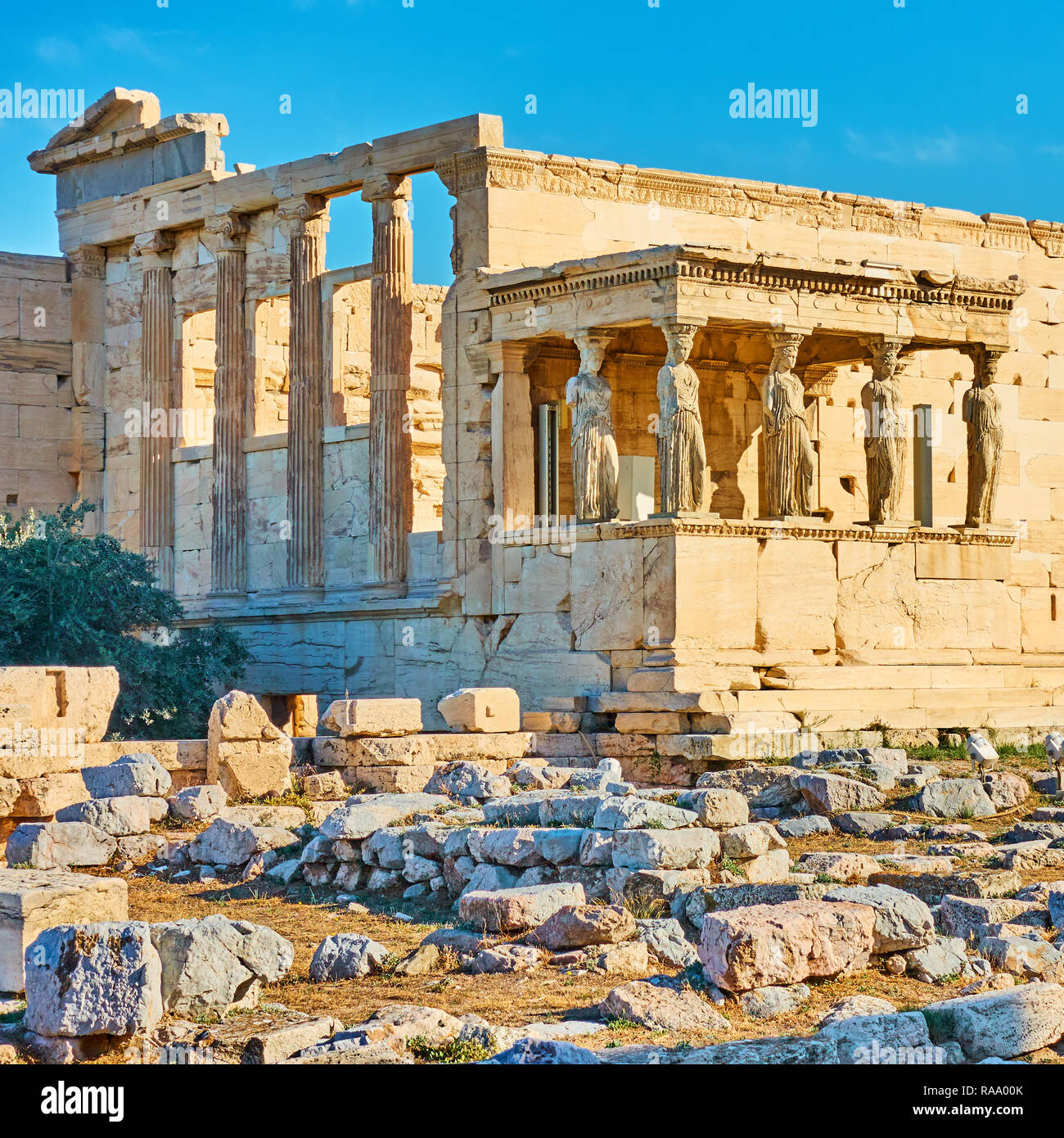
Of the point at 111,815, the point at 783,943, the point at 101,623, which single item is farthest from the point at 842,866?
the point at 101,623

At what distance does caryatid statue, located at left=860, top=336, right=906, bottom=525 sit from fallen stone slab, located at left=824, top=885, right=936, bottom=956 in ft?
29.3

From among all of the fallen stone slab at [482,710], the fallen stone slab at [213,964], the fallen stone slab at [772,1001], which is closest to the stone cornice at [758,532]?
the fallen stone slab at [482,710]

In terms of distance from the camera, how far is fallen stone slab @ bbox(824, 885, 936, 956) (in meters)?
8.38

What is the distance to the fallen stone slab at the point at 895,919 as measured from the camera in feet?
27.5

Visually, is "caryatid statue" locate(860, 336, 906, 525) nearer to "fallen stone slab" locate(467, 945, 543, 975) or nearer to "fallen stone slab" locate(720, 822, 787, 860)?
"fallen stone slab" locate(720, 822, 787, 860)

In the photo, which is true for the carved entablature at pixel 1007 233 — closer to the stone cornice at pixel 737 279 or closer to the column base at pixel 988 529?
the stone cornice at pixel 737 279

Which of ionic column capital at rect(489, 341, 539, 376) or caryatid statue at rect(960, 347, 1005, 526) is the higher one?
ionic column capital at rect(489, 341, 539, 376)

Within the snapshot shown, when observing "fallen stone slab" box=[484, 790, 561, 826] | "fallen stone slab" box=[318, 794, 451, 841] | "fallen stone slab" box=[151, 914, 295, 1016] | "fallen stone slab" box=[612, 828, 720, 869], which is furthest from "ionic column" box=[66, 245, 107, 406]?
"fallen stone slab" box=[151, 914, 295, 1016]

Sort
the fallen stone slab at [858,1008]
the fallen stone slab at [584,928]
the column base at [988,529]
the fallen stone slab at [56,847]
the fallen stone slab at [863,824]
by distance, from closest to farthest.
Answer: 1. the fallen stone slab at [858,1008]
2. the fallen stone slab at [584,928]
3. the fallen stone slab at [56,847]
4. the fallen stone slab at [863,824]
5. the column base at [988,529]

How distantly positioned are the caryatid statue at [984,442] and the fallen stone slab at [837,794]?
5785 millimetres

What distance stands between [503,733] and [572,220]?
561cm

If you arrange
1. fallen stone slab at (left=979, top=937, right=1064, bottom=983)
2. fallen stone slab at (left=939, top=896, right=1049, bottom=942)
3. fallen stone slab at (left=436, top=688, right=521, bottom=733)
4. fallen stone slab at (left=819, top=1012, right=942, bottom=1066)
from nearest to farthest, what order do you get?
1. fallen stone slab at (left=819, top=1012, right=942, bottom=1066)
2. fallen stone slab at (left=979, top=937, right=1064, bottom=983)
3. fallen stone slab at (left=939, top=896, right=1049, bottom=942)
4. fallen stone slab at (left=436, top=688, right=521, bottom=733)
